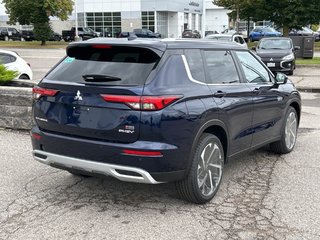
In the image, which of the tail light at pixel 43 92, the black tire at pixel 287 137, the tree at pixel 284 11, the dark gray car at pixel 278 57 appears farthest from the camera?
the tree at pixel 284 11

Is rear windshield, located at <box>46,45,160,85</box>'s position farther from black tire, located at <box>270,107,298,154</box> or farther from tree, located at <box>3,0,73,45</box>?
tree, located at <box>3,0,73,45</box>

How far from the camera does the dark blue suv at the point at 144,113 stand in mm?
4043

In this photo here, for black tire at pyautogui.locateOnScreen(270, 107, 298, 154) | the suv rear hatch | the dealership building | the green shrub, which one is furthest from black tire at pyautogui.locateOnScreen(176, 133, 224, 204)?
the dealership building

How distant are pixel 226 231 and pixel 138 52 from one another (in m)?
1.89

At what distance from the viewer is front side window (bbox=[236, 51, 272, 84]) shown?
551 centimetres

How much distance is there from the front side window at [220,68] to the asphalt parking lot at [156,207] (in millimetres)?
1277

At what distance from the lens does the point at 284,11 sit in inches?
1282

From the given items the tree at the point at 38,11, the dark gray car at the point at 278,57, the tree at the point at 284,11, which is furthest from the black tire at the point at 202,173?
the tree at the point at 38,11

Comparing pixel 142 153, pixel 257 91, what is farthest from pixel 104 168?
pixel 257 91

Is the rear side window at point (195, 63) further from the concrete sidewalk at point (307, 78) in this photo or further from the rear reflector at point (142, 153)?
the concrete sidewalk at point (307, 78)

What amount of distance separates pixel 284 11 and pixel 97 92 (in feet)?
102

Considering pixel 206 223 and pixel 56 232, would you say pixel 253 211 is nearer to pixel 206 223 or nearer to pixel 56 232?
pixel 206 223

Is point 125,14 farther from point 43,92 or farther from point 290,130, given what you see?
point 43,92

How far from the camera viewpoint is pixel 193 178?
4395 mm
